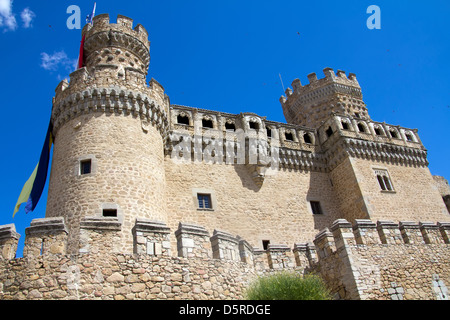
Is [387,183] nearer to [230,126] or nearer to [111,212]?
[230,126]

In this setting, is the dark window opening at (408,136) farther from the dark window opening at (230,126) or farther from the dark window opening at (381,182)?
the dark window opening at (230,126)

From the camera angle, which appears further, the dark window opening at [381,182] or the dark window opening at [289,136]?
the dark window opening at [289,136]

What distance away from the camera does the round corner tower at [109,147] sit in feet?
41.0

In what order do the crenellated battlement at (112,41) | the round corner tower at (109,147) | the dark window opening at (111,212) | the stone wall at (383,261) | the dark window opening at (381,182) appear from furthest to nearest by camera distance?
the dark window opening at (381,182) < the crenellated battlement at (112,41) < the round corner tower at (109,147) < the dark window opening at (111,212) < the stone wall at (383,261)

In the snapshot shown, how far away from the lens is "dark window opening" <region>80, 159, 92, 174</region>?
13.2 m

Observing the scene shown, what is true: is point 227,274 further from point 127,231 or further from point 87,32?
point 87,32

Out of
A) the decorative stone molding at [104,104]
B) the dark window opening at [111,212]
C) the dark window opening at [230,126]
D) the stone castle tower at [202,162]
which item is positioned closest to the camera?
the dark window opening at [111,212]

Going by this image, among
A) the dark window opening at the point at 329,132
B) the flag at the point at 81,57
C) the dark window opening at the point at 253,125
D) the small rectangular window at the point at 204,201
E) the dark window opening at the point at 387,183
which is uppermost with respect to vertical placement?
the flag at the point at 81,57

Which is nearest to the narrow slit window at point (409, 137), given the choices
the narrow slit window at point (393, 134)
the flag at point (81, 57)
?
the narrow slit window at point (393, 134)

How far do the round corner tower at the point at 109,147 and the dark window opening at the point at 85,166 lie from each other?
36 millimetres

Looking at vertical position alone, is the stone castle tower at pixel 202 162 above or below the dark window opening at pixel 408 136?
below

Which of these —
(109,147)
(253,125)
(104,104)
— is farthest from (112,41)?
(253,125)

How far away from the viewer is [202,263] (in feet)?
27.1
